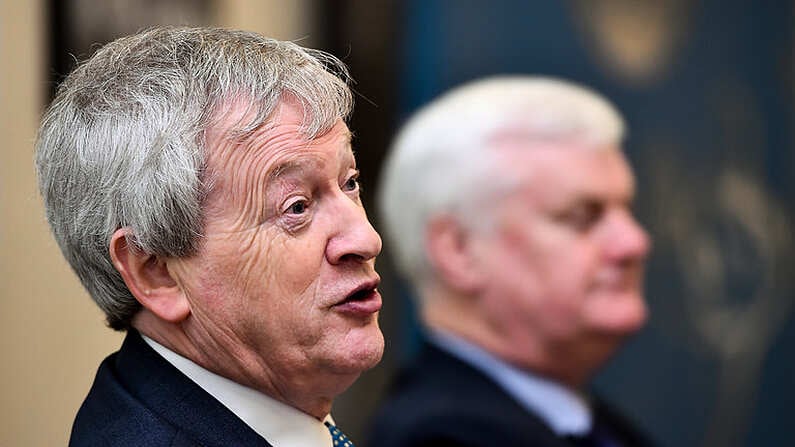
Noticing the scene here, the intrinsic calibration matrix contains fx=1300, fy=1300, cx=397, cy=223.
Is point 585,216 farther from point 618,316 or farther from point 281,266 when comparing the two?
point 281,266

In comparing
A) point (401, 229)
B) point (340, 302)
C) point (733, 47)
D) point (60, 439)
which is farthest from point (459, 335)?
point (733, 47)

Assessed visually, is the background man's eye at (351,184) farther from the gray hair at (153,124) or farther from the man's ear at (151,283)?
the man's ear at (151,283)

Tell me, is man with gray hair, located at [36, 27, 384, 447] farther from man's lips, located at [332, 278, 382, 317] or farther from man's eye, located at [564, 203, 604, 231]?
man's eye, located at [564, 203, 604, 231]

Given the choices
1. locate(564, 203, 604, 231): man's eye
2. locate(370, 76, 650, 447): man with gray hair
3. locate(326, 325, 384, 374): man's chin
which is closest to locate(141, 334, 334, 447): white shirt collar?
locate(326, 325, 384, 374): man's chin

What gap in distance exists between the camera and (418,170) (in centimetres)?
353

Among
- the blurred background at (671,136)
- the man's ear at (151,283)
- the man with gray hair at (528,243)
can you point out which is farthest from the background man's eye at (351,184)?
the blurred background at (671,136)

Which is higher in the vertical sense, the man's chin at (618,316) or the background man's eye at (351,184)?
the background man's eye at (351,184)

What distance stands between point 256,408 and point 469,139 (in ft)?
5.80

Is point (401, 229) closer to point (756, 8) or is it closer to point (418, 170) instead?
point (418, 170)

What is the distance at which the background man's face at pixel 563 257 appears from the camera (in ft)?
11.3

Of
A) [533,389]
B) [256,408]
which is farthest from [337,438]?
[533,389]

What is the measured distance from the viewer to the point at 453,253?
138 inches

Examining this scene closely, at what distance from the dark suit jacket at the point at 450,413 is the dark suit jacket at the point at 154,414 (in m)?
1.27

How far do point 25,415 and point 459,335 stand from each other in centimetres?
115
